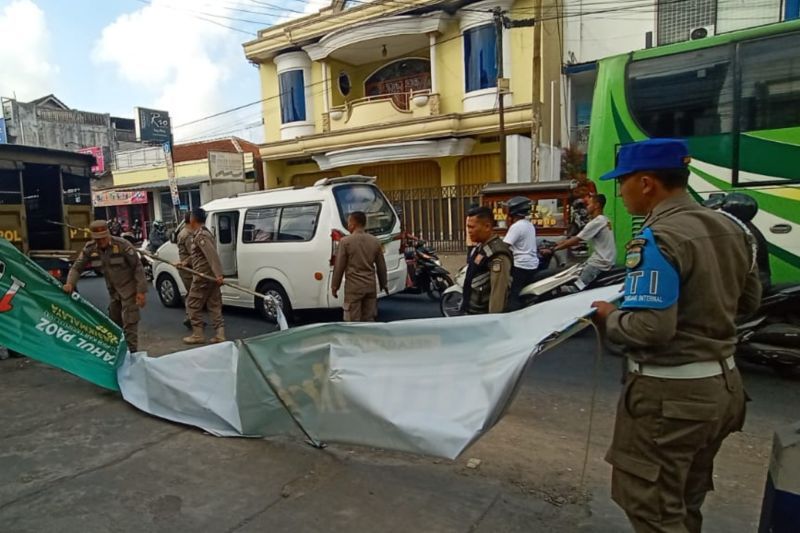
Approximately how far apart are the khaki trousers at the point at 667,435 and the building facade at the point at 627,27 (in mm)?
14088

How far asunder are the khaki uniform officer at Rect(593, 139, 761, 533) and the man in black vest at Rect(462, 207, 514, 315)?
2254mm

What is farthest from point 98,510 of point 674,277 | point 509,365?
point 674,277

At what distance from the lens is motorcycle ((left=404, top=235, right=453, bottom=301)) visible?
8664mm

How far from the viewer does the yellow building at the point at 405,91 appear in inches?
607

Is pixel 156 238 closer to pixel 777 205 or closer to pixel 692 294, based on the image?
pixel 777 205

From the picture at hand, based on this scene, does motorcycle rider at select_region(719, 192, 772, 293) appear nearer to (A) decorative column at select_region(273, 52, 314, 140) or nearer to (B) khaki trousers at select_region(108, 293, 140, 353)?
(B) khaki trousers at select_region(108, 293, 140, 353)

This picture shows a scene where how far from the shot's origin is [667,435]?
5.91 feet

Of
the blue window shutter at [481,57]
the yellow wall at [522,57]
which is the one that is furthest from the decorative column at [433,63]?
the yellow wall at [522,57]

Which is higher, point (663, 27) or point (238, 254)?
point (663, 27)

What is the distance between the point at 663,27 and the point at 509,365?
637 inches

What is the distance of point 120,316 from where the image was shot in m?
6.02

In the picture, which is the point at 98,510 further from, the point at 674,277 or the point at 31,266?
the point at 674,277

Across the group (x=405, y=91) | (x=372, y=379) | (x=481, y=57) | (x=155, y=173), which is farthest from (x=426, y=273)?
(x=155, y=173)

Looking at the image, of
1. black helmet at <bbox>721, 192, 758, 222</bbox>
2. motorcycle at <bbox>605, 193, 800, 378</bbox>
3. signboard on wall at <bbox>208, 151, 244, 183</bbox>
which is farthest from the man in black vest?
signboard on wall at <bbox>208, 151, 244, 183</bbox>
